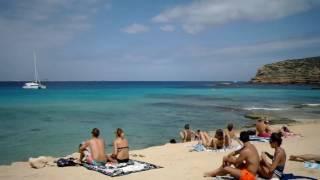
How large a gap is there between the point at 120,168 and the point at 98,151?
99 cm

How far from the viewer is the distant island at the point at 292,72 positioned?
13100 cm

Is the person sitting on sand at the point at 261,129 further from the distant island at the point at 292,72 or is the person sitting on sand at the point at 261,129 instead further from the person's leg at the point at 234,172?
the distant island at the point at 292,72

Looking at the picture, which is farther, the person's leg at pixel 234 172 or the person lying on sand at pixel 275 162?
the person lying on sand at pixel 275 162

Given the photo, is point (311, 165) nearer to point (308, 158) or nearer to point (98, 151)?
point (308, 158)

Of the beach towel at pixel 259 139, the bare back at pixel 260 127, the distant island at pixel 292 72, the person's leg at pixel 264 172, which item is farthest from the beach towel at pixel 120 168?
the distant island at pixel 292 72

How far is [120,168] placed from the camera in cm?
1090

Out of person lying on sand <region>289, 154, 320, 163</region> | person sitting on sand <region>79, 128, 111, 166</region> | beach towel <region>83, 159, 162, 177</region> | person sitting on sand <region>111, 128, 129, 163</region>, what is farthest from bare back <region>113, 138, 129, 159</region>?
person lying on sand <region>289, 154, 320, 163</region>

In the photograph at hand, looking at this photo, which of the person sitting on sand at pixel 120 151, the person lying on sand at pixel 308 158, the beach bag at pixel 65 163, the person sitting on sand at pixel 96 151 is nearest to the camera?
the person lying on sand at pixel 308 158

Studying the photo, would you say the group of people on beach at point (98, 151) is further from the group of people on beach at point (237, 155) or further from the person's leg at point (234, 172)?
the person's leg at point (234, 172)

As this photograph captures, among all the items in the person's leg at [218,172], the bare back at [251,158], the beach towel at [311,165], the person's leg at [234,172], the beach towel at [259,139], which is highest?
the bare back at [251,158]

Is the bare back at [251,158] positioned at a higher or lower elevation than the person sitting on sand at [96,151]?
higher

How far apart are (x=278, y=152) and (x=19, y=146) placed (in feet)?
48.7

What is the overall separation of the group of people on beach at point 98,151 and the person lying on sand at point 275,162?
15.2 ft

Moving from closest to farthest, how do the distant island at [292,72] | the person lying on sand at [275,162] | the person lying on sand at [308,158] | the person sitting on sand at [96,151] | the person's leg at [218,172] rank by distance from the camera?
the person lying on sand at [275,162] → the person's leg at [218,172] → the person lying on sand at [308,158] → the person sitting on sand at [96,151] → the distant island at [292,72]
